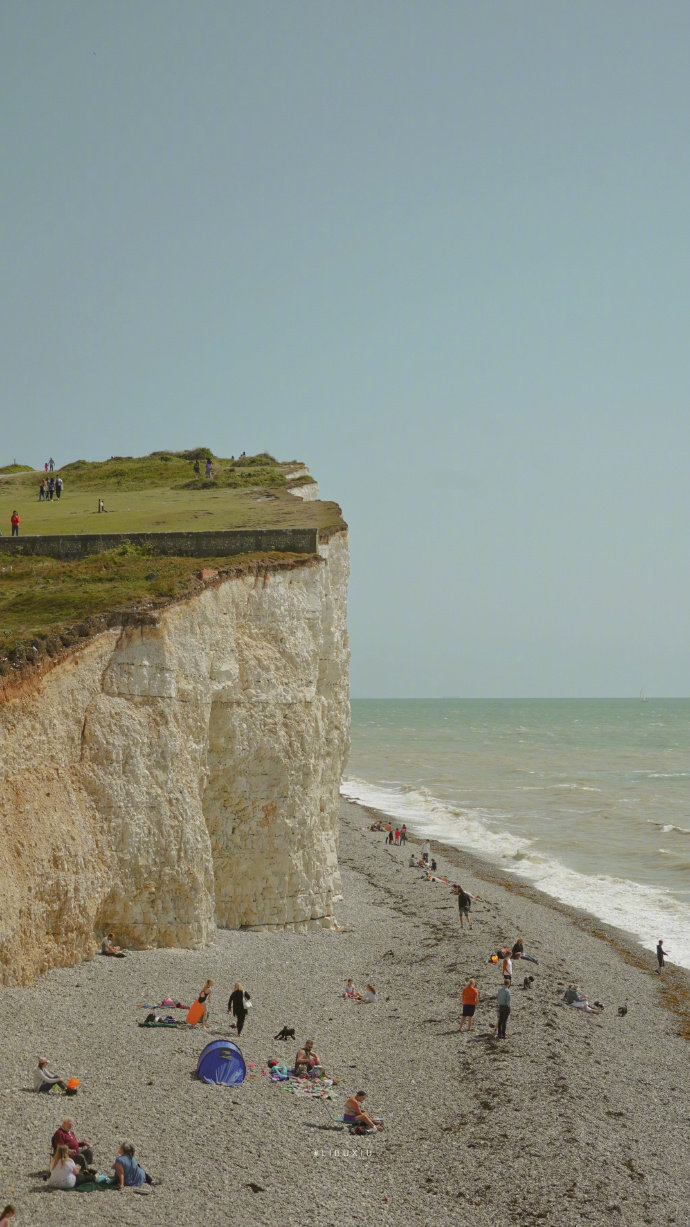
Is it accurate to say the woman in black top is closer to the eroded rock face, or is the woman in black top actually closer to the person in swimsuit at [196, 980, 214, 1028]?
the person in swimsuit at [196, 980, 214, 1028]

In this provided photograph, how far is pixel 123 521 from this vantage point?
36.1 metres

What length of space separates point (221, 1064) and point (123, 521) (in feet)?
77.5

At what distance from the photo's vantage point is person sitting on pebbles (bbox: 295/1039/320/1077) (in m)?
17.5

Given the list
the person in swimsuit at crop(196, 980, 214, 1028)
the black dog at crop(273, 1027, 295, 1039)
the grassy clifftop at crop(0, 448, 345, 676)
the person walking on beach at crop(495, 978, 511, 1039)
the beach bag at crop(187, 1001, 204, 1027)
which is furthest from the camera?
the grassy clifftop at crop(0, 448, 345, 676)

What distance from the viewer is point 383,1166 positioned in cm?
1479

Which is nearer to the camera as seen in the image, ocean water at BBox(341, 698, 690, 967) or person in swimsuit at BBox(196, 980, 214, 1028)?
person in swimsuit at BBox(196, 980, 214, 1028)

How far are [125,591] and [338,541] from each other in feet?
37.3

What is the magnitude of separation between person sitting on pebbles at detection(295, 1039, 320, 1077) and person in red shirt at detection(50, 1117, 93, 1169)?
5353 mm

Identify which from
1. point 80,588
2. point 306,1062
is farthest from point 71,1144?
point 80,588

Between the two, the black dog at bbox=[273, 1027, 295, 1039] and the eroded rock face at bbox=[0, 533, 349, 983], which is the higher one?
the eroded rock face at bbox=[0, 533, 349, 983]

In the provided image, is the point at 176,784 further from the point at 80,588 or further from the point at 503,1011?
the point at 503,1011

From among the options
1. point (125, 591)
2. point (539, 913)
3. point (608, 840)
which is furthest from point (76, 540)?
point (608, 840)

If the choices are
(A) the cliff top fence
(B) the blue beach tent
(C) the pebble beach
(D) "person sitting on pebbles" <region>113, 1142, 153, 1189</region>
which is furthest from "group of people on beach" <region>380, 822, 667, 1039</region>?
(A) the cliff top fence

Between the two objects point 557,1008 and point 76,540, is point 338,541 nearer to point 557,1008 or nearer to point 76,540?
point 76,540
